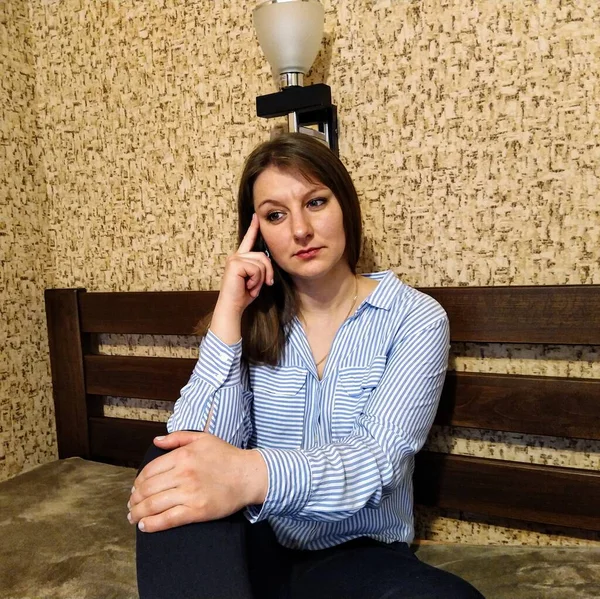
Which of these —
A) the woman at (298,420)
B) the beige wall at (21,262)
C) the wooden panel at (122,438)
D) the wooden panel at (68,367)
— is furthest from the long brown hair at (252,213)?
the beige wall at (21,262)

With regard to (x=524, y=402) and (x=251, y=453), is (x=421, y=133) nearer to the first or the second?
(x=524, y=402)

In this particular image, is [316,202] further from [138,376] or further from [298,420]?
[138,376]

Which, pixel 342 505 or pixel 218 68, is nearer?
pixel 342 505

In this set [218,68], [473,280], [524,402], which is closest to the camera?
[524,402]

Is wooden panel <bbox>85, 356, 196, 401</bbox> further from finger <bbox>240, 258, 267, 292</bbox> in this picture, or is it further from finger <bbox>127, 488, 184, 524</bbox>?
finger <bbox>127, 488, 184, 524</bbox>

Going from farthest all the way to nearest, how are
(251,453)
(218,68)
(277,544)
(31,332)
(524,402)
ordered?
(31,332) → (218,68) → (524,402) → (277,544) → (251,453)

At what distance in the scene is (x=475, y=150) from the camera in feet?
4.47

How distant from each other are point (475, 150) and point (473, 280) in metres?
0.31

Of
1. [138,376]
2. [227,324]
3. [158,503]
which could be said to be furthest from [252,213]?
[138,376]

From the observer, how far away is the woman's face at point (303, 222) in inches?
45.1

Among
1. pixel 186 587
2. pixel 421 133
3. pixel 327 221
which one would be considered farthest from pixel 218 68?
pixel 186 587

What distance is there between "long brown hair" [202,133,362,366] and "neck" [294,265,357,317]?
3cm

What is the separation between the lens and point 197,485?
838 millimetres

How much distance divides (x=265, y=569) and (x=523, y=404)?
67cm
